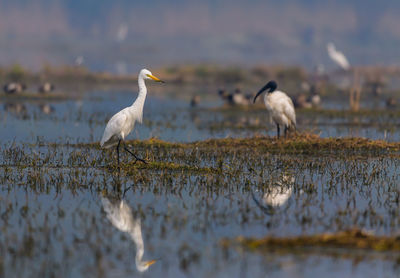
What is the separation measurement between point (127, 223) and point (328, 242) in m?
2.63

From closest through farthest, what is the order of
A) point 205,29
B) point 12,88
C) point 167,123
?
point 167,123 → point 12,88 → point 205,29

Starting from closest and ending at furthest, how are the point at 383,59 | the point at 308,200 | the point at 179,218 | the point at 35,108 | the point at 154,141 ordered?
the point at 179,218 < the point at 308,200 < the point at 154,141 < the point at 35,108 < the point at 383,59

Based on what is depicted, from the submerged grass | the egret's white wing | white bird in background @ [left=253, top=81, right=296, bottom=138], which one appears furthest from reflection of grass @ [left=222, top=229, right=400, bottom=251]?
white bird in background @ [left=253, top=81, right=296, bottom=138]

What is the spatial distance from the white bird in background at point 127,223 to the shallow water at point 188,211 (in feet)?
0.23

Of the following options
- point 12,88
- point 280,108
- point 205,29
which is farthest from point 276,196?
point 205,29

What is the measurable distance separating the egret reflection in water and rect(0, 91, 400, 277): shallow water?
69 mm

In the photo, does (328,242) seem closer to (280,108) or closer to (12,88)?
(280,108)

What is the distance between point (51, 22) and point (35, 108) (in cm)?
12851

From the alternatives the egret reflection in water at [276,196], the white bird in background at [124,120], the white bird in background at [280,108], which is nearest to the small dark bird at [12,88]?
the white bird in background at [280,108]

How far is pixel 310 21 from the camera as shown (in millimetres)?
157125

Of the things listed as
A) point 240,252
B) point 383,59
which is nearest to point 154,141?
point 240,252

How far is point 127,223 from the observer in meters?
9.05

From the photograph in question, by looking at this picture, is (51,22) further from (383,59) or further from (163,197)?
(163,197)

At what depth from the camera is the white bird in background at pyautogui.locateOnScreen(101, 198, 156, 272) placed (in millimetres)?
7607
